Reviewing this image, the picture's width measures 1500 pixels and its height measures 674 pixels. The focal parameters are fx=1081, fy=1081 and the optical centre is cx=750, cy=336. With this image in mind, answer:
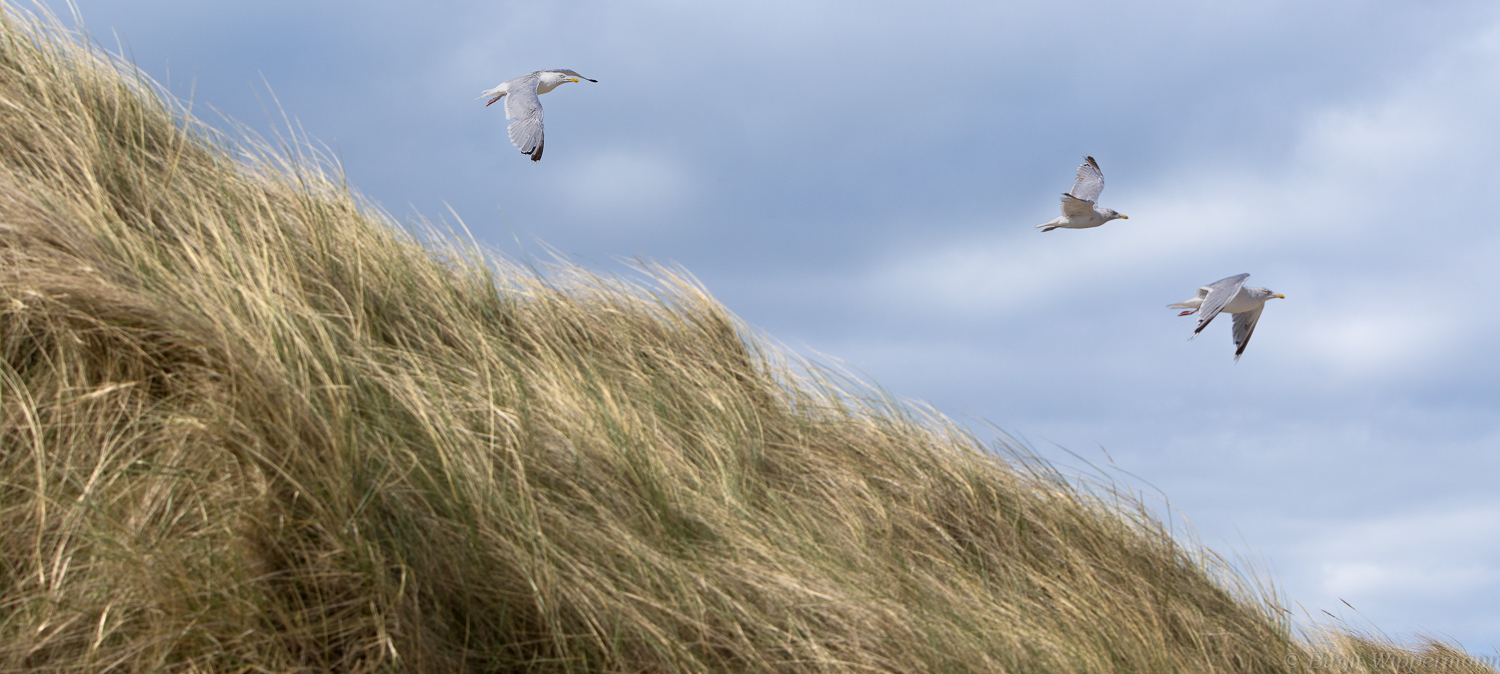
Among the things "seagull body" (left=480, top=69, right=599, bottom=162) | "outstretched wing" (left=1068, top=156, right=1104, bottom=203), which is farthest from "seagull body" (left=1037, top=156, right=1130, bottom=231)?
"seagull body" (left=480, top=69, right=599, bottom=162)

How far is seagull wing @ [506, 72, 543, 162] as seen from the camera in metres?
5.71

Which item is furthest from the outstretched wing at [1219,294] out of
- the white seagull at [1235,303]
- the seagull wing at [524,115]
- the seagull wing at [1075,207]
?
the seagull wing at [524,115]

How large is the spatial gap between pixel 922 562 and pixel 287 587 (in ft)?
7.56

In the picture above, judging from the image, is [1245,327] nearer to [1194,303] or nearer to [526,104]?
[1194,303]

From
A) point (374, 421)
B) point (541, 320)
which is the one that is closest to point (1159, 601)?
point (541, 320)

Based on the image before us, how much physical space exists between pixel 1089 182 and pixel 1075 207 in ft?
1.23

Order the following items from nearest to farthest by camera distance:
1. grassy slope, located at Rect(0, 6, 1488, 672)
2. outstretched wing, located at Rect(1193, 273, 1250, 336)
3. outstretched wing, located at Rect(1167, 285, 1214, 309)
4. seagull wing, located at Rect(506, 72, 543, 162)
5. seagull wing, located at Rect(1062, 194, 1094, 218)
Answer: grassy slope, located at Rect(0, 6, 1488, 672), seagull wing, located at Rect(506, 72, 543, 162), outstretched wing, located at Rect(1193, 273, 1250, 336), outstretched wing, located at Rect(1167, 285, 1214, 309), seagull wing, located at Rect(1062, 194, 1094, 218)

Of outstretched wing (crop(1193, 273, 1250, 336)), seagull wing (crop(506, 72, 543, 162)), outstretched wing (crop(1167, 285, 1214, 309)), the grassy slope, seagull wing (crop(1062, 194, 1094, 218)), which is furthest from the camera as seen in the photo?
seagull wing (crop(1062, 194, 1094, 218))

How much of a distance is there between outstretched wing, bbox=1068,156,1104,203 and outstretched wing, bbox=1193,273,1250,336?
2125 millimetres

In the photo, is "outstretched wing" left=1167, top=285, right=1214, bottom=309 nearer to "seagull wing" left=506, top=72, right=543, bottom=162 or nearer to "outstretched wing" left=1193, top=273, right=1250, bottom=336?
"outstretched wing" left=1193, top=273, right=1250, bottom=336

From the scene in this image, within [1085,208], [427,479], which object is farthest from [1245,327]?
[427,479]

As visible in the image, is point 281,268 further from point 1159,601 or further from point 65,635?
point 1159,601

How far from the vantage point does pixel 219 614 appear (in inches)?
93.7

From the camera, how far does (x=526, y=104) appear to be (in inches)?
243
